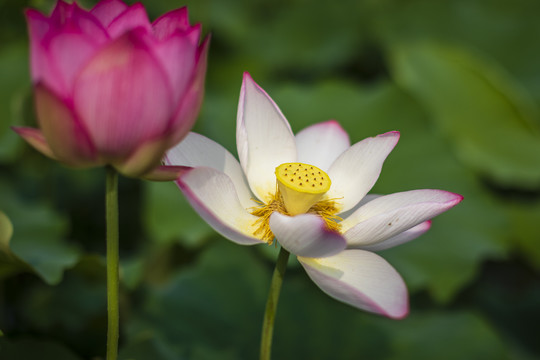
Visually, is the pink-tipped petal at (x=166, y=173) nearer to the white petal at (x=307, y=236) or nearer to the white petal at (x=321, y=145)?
the white petal at (x=307, y=236)

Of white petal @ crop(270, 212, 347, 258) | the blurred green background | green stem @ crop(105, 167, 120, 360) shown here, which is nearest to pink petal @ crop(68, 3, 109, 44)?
green stem @ crop(105, 167, 120, 360)

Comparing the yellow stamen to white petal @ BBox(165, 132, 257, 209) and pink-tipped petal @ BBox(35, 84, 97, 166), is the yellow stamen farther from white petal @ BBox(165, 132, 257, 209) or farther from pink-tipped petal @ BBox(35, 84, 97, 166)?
pink-tipped petal @ BBox(35, 84, 97, 166)

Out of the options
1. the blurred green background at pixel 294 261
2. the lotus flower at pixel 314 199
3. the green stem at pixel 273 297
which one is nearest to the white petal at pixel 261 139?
the lotus flower at pixel 314 199

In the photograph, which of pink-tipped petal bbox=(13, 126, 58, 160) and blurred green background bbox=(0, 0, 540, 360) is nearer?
pink-tipped petal bbox=(13, 126, 58, 160)

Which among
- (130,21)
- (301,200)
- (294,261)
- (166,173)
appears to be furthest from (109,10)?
(294,261)

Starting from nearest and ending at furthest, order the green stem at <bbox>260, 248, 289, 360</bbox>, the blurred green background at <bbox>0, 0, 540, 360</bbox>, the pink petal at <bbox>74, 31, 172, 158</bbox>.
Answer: the pink petal at <bbox>74, 31, 172, 158</bbox> → the green stem at <bbox>260, 248, 289, 360</bbox> → the blurred green background at <bbox>0, 0, 540, 360</bbox>

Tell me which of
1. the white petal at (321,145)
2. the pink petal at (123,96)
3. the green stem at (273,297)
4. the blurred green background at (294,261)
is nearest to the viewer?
the pink petal at (123,96)
